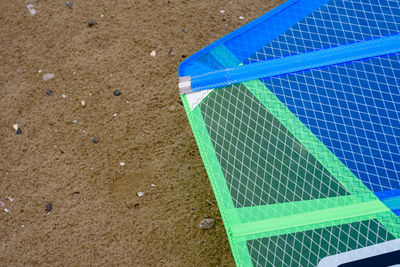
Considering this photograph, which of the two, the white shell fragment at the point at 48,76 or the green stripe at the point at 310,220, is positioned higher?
the green stripe at the point at 310,220

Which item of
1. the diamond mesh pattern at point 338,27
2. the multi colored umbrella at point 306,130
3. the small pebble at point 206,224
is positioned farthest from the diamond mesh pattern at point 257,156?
the small pebble at point 206,224

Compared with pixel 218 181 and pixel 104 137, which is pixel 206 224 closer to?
pixel 218 181

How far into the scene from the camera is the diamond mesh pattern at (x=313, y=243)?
5.69 ft

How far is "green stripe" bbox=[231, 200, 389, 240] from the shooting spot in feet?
5.76

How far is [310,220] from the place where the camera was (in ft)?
5.92

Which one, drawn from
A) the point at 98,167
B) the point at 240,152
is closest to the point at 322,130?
the point at 240,152

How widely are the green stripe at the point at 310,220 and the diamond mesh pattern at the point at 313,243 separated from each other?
1.0 inches

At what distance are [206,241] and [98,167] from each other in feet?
3.70

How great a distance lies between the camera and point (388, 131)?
1.82 meters

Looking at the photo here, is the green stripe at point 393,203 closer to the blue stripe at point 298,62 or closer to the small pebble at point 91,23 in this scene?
the blue stripe at point 298,62

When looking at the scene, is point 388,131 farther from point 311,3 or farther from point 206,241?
point 206,241

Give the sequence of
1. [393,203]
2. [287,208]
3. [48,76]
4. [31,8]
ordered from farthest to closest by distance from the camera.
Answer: [31,8], [48,76], [287,208], [393,203]

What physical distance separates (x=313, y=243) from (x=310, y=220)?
11cm

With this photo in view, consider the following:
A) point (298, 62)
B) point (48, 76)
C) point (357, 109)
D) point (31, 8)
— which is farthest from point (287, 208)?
point (31, 8)
